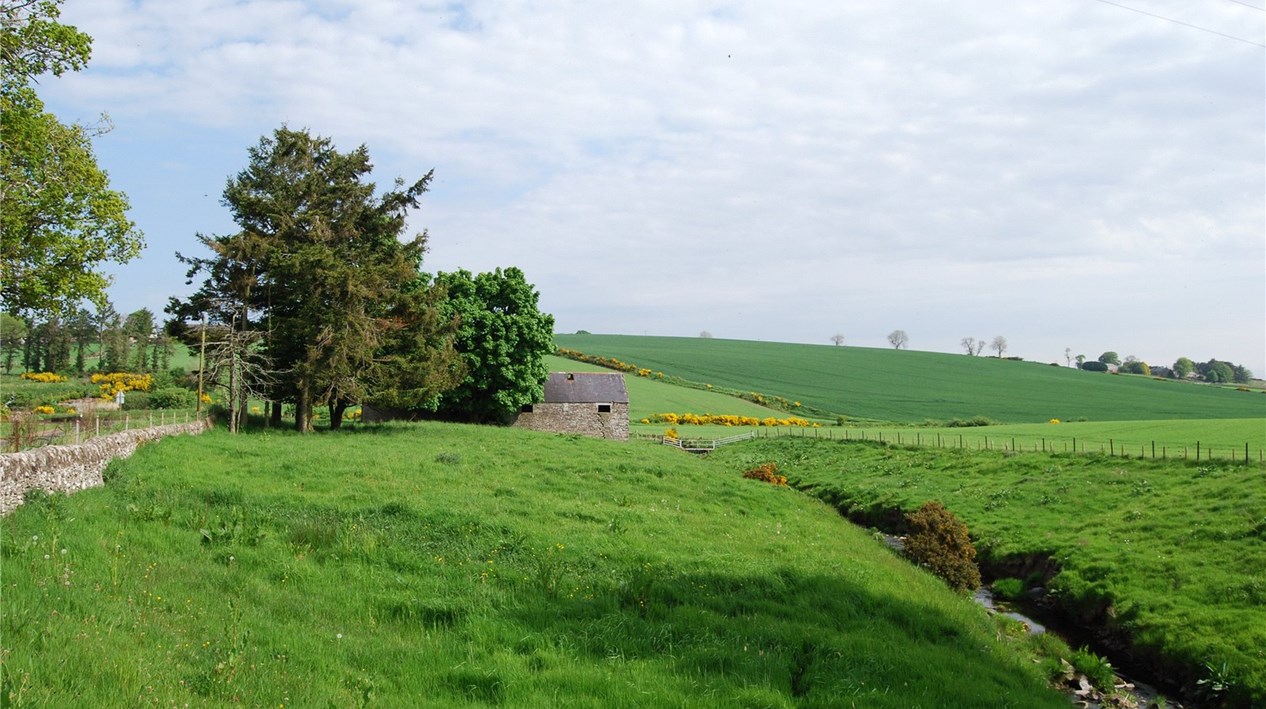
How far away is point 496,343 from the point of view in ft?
176

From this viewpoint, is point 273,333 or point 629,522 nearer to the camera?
point 629,522

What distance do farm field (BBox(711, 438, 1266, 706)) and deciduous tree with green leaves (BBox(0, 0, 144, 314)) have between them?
2766 centimetres

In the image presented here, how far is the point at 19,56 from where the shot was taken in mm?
19875

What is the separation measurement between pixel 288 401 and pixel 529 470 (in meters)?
18.6

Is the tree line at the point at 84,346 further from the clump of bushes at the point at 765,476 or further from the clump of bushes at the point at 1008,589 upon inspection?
the clump of bushes at the point at 1008,589

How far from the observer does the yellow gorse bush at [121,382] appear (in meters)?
60.7

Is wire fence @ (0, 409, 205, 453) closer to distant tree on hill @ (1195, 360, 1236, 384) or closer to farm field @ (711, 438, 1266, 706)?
farm field @ (711, 438, 1266, 706)

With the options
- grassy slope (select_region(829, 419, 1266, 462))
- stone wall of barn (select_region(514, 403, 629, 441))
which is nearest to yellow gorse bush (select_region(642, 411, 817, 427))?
stone wall of barn (select_region(514, 403, 629, 441))

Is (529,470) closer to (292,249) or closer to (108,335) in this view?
(292,249)

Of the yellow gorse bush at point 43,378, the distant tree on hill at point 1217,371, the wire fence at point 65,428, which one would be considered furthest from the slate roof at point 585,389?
the distant tree on hill at point 1217,371

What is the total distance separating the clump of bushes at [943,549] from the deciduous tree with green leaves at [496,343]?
3338 cm

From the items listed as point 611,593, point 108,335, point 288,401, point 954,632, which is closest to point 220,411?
point 288,401

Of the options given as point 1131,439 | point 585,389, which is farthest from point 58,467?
point 1131,439

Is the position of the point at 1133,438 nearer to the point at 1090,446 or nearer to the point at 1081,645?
the point at 1090,446
